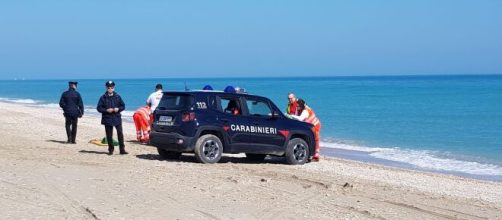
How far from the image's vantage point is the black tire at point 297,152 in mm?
15398

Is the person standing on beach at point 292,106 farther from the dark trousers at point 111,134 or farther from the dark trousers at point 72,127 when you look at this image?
the dark trousers at point 72,127

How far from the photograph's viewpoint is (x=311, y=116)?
1641 centimetres

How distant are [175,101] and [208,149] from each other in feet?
3.62

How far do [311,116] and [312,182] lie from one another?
4.08m

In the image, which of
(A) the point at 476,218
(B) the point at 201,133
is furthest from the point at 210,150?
(A) the point at 476,218

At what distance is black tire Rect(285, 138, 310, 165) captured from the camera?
50.5 feet

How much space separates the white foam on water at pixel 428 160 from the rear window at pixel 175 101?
23.4 feet

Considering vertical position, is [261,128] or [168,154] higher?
[261,128]

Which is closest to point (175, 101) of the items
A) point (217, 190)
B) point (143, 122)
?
point (217, 190)

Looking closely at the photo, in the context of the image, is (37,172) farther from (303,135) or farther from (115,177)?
(303,135)

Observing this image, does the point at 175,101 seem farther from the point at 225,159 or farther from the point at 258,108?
the point at 225,159

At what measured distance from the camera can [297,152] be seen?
15570 millimetres

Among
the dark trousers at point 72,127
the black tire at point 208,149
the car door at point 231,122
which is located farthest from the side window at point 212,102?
the dark trousers at point 72,127

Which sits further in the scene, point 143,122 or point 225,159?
point 143,122
